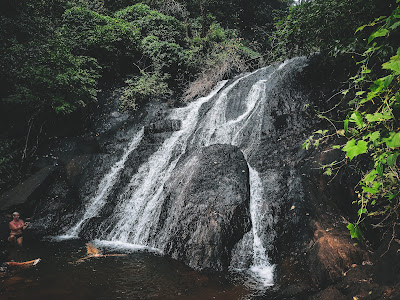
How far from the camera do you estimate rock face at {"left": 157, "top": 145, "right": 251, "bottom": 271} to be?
514 centimetres

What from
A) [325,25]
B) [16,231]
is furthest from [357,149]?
[16,231]

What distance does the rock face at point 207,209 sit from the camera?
16.9ft

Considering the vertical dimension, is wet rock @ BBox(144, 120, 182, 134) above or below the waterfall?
above

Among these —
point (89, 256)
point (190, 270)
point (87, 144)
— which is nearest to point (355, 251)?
point (190, 270)

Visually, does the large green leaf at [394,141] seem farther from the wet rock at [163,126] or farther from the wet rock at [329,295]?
the wet rock at [163,126]

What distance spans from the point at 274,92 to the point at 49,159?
9124mm

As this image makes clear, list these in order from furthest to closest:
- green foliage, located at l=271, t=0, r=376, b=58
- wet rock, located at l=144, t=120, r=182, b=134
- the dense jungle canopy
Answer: wet rock, located at l=144, t=120, r=182, b=134 → the dense jungle canopy → green foliage, located at l=271, t=0, r=376, b=58

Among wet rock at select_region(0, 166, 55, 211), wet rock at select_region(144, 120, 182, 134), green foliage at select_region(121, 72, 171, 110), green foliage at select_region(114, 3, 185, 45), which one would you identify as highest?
green foliage at select_region(114, 3, 185, 45)

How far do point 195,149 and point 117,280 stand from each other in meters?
4.73

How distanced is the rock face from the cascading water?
1.13 ft

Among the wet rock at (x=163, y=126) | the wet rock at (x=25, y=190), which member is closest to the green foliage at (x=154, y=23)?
the wet rock at (x=163, y=126)

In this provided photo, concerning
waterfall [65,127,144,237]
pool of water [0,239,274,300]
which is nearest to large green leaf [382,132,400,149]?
pool of water [0,239,274,300]

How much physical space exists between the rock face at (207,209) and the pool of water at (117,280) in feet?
1.30

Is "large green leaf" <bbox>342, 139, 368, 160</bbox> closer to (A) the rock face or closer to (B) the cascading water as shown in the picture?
(B) the cascading water
